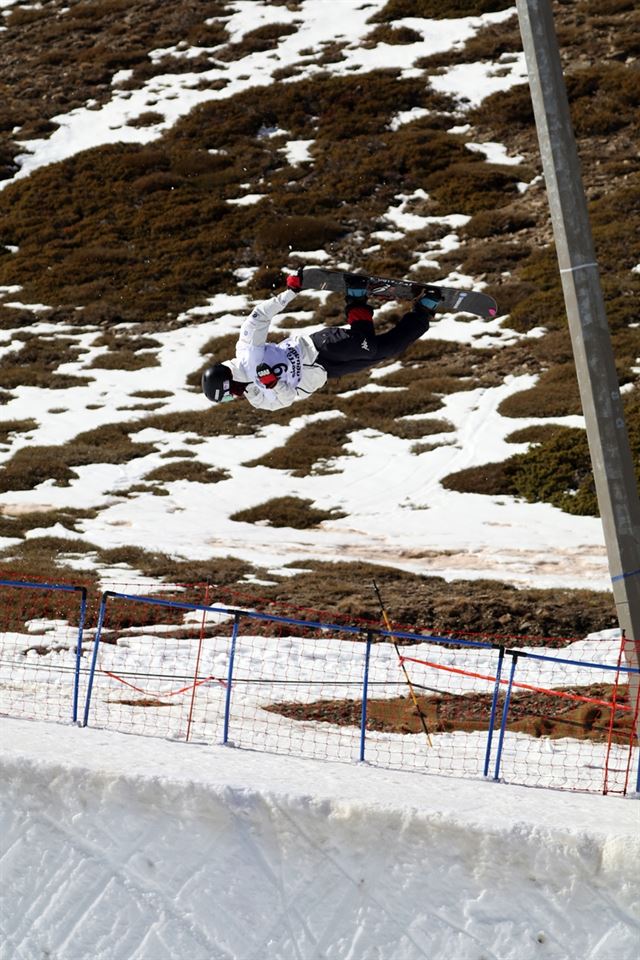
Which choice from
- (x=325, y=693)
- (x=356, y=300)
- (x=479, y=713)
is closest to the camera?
(x=356, y=300)

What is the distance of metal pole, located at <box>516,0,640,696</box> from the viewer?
27.3ft

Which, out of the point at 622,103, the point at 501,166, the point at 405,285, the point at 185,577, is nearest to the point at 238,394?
the point at 405,285

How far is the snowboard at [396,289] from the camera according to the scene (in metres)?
9.82

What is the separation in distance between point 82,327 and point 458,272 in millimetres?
14983

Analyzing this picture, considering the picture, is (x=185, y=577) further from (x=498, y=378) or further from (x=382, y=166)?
(x=382, y=166)

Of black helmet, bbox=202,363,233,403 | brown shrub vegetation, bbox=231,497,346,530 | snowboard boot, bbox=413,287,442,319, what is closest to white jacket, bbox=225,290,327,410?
black helmet, bbox=202,363,233,403

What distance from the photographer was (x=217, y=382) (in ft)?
35.1

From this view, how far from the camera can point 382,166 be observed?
5075 centimetres

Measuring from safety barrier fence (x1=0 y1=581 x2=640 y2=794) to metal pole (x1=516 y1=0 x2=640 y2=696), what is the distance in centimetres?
355

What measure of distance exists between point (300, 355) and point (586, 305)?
3.58m

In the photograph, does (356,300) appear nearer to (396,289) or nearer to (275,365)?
(396,289)

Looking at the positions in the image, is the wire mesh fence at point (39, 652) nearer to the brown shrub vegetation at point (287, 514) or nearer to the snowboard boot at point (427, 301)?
the snowboard boot at point (427, 301)

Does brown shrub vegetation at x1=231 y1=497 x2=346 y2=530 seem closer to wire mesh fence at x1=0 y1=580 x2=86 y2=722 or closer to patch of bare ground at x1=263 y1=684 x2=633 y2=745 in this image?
wire mesh fence at x1=0 y1=580 x2=86 y2=722

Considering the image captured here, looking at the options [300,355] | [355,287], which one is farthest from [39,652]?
[355,287]
